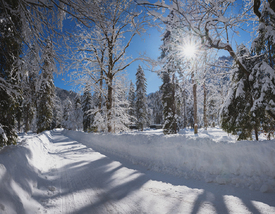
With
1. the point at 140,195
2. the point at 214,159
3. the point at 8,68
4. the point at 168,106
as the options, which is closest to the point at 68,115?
the point at 168,106

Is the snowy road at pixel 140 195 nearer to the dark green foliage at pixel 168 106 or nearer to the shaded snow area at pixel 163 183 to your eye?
the shaded snow area at pixel 163 183

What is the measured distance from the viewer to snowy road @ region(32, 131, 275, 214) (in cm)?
237

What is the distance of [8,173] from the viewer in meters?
2.35

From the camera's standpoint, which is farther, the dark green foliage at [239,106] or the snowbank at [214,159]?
the dark green foliage at [239,106]

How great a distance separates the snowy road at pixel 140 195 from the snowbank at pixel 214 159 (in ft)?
1.12


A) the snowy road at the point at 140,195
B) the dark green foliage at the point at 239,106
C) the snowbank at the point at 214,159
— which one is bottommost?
the snowy road at the point at 140,195

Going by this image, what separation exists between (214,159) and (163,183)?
5.16 feet

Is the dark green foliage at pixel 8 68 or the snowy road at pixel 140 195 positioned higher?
the dark green foliage at pixel 8 68

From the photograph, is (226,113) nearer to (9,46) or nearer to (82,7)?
(82,7)

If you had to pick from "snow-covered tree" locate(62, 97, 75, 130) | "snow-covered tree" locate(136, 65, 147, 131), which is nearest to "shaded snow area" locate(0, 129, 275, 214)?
"snow-covered tree" locate(136, 65, 147, 131)

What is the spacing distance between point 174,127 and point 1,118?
1452 centimetres

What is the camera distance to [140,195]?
285cm

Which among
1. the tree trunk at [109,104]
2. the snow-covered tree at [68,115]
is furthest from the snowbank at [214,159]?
the snow-covered tree at [68,115]

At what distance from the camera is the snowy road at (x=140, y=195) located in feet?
7.77
